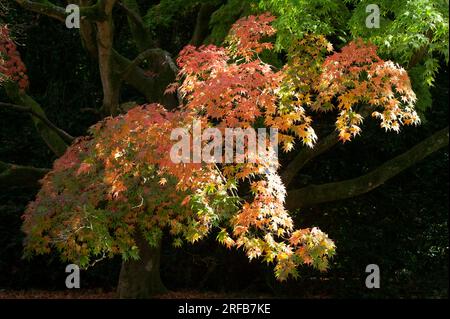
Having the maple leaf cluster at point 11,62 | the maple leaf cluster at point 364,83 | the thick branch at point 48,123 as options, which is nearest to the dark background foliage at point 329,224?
the maple leaf cluster at point 11,62

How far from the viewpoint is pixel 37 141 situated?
31.7 ft

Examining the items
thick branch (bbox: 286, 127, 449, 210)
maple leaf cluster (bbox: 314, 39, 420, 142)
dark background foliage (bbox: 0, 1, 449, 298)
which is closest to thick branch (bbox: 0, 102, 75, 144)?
dark background foliage (bbox: 0, 1, 449, 298)

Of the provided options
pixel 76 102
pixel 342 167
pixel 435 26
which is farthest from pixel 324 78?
pixel 76 102

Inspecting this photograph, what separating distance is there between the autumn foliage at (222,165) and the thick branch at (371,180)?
52.3 inches

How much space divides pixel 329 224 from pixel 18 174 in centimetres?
425

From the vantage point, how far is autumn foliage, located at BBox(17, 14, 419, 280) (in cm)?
541

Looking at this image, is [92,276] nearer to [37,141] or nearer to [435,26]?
[37,141]

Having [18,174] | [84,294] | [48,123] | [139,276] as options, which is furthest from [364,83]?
[84,294]

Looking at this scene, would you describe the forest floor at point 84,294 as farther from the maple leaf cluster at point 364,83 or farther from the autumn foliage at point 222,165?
the maple leaf cluster at point 364,83

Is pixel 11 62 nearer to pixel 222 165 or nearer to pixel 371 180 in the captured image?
pixel 222 165

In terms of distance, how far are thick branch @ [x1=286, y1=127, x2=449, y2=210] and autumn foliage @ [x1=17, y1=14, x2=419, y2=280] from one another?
1328 millimetres

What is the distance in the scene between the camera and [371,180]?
24.4 feet

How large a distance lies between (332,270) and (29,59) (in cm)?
558
